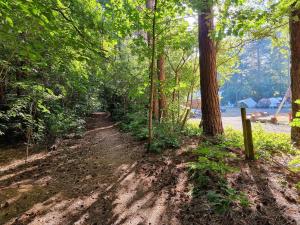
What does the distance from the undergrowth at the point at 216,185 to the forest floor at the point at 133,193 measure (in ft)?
0.32

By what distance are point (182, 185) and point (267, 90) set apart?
171 feet

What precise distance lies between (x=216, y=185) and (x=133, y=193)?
1.35m

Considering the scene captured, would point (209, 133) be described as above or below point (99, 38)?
below

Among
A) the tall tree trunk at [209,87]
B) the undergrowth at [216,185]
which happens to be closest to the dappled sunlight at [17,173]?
the undergrowth at [216,185]

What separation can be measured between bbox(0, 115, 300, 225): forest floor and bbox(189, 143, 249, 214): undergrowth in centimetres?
10

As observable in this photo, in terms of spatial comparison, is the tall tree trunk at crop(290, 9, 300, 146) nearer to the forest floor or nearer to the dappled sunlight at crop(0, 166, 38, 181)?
the forest floor

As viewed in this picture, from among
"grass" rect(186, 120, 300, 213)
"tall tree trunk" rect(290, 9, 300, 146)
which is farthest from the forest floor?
"tall tree trunk" rect(290, 9, 300, 146)

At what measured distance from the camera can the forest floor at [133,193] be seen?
284 cm

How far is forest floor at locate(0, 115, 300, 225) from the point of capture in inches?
112

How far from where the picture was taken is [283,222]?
2.55 meters

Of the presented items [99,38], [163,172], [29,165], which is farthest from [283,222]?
[29,165]

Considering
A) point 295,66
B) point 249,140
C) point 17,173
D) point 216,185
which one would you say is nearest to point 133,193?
point 216,185

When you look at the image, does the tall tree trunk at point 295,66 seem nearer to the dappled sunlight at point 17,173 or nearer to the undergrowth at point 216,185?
the undergrowth at point 216,185

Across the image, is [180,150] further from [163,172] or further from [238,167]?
[238,167]
